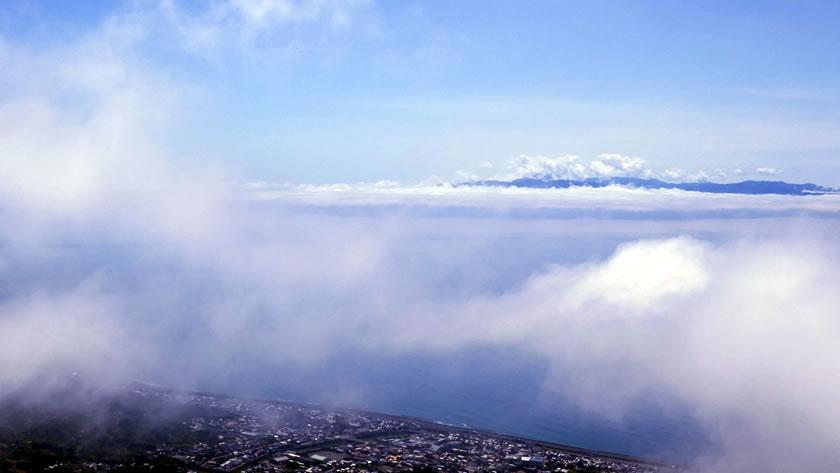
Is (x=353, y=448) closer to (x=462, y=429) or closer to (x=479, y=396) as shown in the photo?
(x=462, y=429)

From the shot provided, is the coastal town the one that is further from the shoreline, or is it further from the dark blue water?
the dark blue water

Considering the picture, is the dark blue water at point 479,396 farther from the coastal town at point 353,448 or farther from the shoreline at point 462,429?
the coastal town at point 353,448

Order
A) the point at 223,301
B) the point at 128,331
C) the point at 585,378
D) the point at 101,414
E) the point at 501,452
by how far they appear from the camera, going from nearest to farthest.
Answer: the point at 501,452
the point at 101,414
the point at 585,378
the point at 128,331
the point at 223,301

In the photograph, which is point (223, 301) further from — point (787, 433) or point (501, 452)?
point (787, 433)

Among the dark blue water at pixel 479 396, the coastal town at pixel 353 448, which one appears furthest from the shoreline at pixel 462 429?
the dark blue water at pixel 479 396

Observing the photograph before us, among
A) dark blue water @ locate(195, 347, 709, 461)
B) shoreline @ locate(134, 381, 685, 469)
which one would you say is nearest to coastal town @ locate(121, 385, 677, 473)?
shoreline @ locate(134, 381, 685, 469)

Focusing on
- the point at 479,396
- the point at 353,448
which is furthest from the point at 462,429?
the point at 479,396

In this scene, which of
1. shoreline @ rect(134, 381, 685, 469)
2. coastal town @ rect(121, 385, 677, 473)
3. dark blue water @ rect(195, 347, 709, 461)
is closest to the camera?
coastal town @ rect(121, 385, 677, 473)

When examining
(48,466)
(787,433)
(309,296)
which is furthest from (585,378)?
(309,296)
